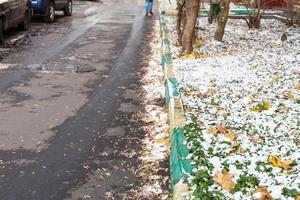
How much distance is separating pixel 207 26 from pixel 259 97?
10210 millimetres

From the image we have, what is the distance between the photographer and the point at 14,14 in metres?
14.8

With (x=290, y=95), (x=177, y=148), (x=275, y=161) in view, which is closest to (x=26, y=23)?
(x=290, y=95)

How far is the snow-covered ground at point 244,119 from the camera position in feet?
14.7

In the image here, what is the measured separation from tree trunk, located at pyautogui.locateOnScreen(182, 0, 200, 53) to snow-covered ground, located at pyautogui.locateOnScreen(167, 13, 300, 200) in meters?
0.38

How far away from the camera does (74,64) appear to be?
1175 centimetres

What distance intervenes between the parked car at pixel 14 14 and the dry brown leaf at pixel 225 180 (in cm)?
1049

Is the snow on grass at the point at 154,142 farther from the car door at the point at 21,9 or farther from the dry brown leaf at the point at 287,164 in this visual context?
the car door at the point at 21,9

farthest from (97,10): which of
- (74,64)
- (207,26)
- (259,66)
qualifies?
(259,66)

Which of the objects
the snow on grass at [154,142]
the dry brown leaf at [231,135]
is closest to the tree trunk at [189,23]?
the snow on grass at [154,142]

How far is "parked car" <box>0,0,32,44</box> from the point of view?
1377cm

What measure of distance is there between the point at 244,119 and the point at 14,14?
33.3 feet

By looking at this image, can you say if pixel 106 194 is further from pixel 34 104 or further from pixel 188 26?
pixel 188 26

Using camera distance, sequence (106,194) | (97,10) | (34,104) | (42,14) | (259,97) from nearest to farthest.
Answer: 1. (106,194)
2. (259,97)
3. (34,104)
4. (42,14)
5. (97,10)

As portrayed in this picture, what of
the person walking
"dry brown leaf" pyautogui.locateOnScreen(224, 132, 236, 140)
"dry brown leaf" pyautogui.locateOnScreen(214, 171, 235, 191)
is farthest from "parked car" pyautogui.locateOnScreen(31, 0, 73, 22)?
"dry brown leaf" pyautogui.locateOnScreen(214, 171, 235, 191)
